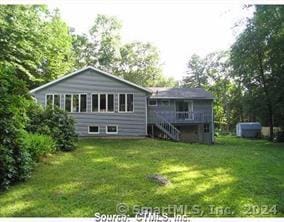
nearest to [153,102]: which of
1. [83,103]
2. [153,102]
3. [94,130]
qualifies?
[153,102]

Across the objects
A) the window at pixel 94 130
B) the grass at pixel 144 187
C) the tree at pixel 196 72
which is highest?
the tree at pixel 196 72

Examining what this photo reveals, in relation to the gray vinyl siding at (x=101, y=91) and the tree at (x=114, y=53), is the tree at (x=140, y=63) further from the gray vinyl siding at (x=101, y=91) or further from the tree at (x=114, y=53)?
the gray vinyl siding at (x=101, y=91)

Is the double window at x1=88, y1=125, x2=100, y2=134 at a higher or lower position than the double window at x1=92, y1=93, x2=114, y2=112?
lower

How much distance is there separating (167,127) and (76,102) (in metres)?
5.59

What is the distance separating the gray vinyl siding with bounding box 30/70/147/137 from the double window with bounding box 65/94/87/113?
0.18m

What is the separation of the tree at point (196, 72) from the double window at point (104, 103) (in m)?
22.7

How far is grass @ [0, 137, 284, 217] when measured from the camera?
282 inches

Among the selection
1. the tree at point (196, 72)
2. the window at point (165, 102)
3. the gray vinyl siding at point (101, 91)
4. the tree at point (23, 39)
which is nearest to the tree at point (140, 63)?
the tree at point (196, 72)

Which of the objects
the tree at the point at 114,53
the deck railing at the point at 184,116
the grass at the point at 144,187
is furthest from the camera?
the tree at the point at 114,53

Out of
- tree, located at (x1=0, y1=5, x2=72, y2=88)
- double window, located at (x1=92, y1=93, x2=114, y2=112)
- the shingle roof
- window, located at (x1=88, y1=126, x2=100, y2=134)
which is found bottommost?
window, located at (x1=88, y1=126, x2=100, y2=134)

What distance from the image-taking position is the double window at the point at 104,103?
20250 millimetres

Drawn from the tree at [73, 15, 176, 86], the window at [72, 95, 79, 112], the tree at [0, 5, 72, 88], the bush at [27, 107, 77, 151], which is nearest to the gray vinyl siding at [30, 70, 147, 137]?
the window at [72, 95, 79, 112]

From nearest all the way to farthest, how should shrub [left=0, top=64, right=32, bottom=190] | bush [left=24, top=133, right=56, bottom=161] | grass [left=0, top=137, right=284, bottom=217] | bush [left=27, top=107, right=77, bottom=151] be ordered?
grass [left=0, top=137, right=284, bottom=217]
shrub [left=0, top=64, right=32, bottom=190]
bush [left=24, top=133, right=56, bottom=161]
bush [left=27, top=107, right=77, bottom=151]

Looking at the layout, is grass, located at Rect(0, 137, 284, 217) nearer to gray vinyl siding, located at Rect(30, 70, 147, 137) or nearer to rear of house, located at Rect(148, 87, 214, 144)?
gray vinyl siding, located at Rect(30, 70, 147, 137)
